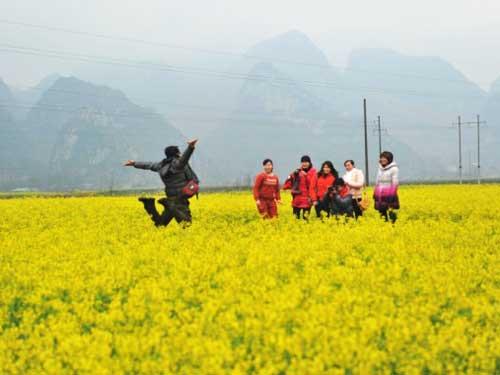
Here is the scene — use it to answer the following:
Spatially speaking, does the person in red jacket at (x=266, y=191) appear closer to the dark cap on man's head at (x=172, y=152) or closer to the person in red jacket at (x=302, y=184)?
the person in red jacket at (x=302, y=184)

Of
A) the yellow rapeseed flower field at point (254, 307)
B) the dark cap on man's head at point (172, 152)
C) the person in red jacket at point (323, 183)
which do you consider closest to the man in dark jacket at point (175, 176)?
the dark cap on man's head at point (172, 152)

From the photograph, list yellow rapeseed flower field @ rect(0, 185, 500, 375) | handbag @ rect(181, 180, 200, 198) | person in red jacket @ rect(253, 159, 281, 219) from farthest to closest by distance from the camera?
person in red jacket @ rect(253, 159, 281, 219) → handbag @ rect(181, 180, 200, 198) → yellow rapeseed flower field @ rect(0, 185, 500, 375)

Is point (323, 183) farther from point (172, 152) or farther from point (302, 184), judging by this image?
point (172, 152)

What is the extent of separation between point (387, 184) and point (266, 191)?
2.91m

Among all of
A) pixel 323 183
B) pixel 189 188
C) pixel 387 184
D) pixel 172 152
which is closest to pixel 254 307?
pixel 189 188

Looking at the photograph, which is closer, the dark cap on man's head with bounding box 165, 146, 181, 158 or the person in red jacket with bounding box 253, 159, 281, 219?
the dark cap on man's head with bounding box 165, 146, 181, 158

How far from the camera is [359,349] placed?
220 inches

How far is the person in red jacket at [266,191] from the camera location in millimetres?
17078

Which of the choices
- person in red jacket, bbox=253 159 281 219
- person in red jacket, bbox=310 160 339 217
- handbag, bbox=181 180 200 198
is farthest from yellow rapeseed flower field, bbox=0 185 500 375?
person in red jacket, bbox=310 160 339 217

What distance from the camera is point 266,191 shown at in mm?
17391

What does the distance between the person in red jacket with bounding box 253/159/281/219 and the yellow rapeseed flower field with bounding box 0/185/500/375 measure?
4348 mm

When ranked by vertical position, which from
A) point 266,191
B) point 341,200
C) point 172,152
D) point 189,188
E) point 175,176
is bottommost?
point 341,200

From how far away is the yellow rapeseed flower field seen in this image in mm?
5684

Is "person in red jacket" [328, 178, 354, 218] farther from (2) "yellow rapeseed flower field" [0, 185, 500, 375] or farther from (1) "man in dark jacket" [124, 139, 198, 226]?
(2) "yellow rapeseed flower field" [0, 185, 500, 375]
